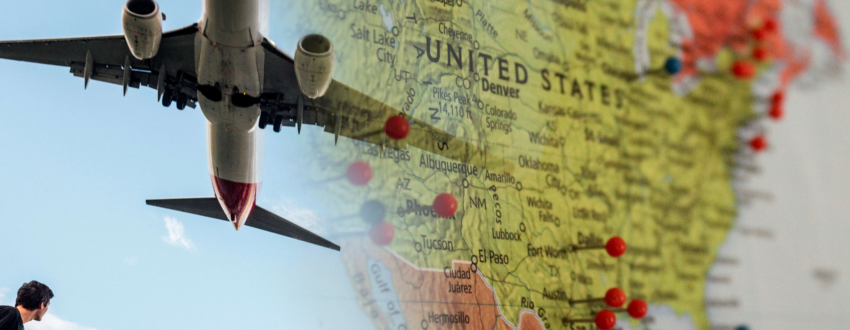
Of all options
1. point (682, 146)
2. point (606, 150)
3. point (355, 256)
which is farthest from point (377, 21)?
point (682, 146)

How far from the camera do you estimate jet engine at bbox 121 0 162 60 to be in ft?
7.22

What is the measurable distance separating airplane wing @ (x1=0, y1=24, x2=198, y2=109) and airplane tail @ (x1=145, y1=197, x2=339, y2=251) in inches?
23.8

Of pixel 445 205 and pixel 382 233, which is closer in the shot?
pixel 382 233

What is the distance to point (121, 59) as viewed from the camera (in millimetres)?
2719

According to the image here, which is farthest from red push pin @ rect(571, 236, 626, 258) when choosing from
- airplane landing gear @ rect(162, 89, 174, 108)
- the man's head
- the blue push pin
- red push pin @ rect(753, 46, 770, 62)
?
the man's head

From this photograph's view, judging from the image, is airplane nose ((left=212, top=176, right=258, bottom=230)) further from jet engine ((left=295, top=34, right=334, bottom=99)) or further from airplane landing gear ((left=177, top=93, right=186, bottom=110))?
jet engine ((left=295, top=34, right=334, bottom=99))

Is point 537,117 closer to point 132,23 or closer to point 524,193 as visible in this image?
point 524,193

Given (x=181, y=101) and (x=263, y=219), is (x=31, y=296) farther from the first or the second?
(x=181, y=101)

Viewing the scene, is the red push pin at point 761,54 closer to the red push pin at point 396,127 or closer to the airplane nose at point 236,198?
the red push pin at point 396,127

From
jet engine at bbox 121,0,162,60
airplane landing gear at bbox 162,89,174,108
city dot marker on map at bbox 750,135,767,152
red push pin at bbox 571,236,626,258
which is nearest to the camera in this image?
jet engine at bbox 121,0,162,60

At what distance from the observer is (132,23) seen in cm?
221

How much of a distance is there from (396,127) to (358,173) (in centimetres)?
28

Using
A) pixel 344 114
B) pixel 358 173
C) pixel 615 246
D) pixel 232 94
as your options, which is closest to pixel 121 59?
pixel 232 94

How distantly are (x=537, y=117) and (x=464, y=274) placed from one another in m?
1.04
